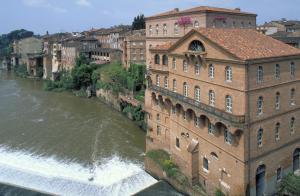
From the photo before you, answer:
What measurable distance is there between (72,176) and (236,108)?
57.6 feet

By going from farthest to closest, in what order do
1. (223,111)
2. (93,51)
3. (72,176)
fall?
Result: (93,51), (72,176), (223,111)

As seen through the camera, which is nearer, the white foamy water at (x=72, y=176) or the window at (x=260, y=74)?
the window at (x=260, y=74)

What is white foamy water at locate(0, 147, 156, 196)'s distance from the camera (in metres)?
31.8

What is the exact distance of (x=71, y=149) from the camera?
41.8m

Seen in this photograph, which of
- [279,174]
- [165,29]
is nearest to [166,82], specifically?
[279,174]

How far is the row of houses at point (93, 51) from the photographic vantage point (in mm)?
67500

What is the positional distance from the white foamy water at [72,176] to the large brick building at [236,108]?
5.53m

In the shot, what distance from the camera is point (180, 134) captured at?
33188 mm

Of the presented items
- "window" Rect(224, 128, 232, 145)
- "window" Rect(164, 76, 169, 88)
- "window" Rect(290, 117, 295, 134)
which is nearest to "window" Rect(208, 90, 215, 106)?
"window" Rect(224, 128, 232, 145)

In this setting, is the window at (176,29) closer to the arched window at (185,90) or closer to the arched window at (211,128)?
the arched window at (185,90)

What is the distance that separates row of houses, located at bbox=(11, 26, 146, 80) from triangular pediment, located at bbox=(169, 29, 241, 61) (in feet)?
119

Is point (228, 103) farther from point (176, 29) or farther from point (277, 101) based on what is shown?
point (176, 29)

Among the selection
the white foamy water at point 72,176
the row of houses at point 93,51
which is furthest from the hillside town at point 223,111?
the row of houses at point 93,51

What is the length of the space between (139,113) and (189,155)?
2154 centimetres
